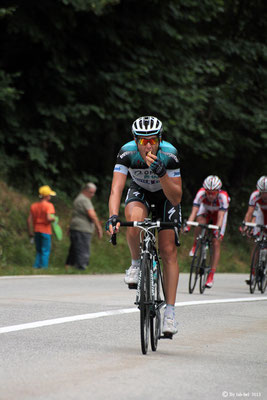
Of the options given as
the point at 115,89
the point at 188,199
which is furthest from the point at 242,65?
the point at 115,89

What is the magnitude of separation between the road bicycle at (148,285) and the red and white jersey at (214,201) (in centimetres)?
734

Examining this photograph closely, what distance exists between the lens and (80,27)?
22.2 metres

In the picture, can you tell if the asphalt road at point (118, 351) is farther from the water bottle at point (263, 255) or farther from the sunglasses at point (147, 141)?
the water bottle at point (263, 255)

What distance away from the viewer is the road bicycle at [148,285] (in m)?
7.14

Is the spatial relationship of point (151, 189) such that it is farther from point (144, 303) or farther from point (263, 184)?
point (263, 184)

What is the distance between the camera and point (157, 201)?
7.91m

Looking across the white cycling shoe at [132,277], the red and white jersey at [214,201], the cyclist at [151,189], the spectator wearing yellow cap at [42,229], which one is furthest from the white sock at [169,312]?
the spectator wearing yellow cap at [42,229]

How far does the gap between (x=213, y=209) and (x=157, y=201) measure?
24.3ft

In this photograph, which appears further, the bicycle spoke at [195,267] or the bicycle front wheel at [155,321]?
the bicycle spoke at [195,267]

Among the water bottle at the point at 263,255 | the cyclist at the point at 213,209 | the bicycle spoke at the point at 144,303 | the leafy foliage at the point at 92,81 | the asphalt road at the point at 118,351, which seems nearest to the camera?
the asphalt road at the point at 118,351

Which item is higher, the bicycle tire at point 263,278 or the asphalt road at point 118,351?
the bicycle tire at point 263,278

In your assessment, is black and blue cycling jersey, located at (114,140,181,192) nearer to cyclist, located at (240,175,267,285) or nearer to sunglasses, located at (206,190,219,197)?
sunglasses, located at (206,190,219,197)

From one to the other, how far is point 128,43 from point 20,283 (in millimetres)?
10145

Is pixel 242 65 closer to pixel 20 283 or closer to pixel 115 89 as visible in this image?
pixel 115 89
